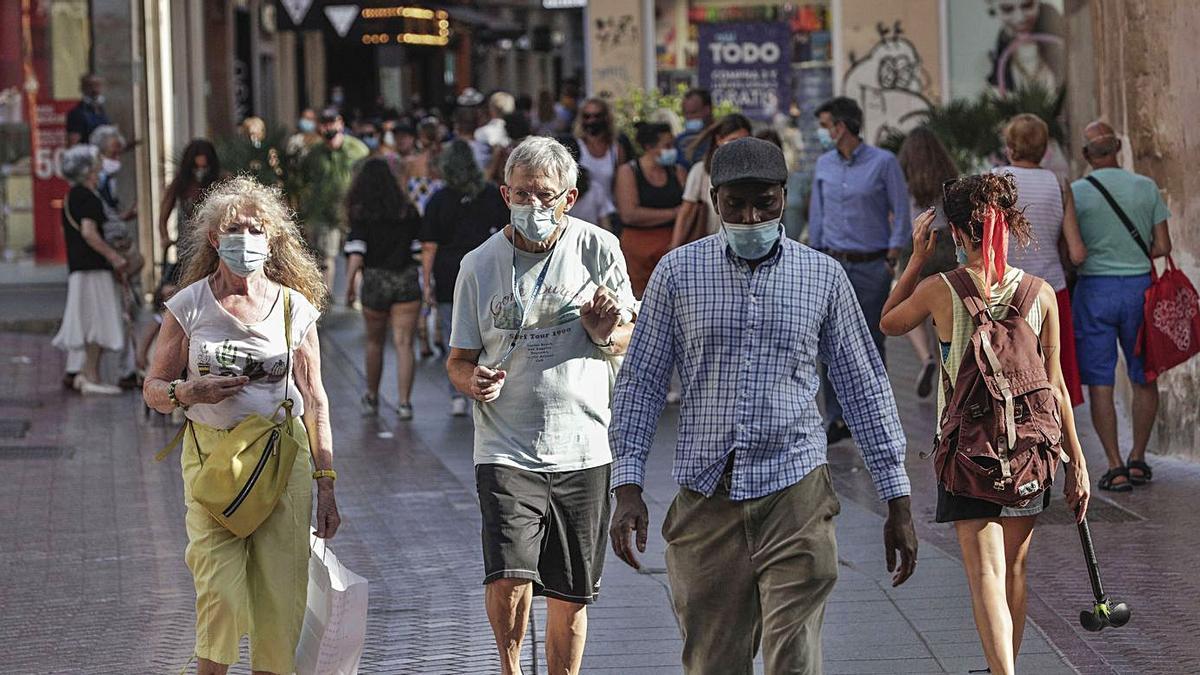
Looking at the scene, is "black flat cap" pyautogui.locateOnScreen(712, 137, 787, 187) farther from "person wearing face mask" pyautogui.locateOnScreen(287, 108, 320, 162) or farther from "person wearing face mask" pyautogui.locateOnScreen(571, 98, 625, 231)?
"person wearing face mask" pyautogui.locateOnScreen(287, 108, 320, 162)

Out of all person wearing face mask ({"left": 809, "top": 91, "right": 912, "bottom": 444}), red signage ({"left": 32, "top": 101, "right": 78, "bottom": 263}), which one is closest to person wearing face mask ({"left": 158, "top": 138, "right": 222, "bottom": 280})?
person wearing face mask ({"left": 809, "top": 91, "right": 912, "bottom": 444})

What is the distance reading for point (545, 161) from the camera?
5.61m

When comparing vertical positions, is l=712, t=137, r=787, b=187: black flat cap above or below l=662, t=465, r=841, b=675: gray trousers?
above

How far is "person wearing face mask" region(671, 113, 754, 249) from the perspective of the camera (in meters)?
11.7

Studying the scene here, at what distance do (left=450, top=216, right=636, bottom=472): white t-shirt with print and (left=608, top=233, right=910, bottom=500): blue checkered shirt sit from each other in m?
0.70

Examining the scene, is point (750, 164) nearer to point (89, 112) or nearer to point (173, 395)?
point (173, 395)

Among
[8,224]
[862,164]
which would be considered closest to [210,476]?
[862,164]

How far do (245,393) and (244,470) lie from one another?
0.25 m

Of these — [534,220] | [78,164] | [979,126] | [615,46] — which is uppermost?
[615,46]

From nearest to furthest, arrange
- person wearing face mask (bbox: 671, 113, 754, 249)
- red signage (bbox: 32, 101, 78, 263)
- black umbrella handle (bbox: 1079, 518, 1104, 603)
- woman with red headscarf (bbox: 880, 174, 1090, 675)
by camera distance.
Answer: woman with red headscarf (bbox: 880, 174, 1090, 675) → black umbrella handle (bbox: 1079, 518, 1104, 603) → person wearing face mask (bbox: 671, 113, 754, 249) → red signage (bbox: 32, 101, 78, 263)

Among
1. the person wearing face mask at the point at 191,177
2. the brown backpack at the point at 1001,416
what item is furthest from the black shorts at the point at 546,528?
the person wearing face mask at the point at 191,177

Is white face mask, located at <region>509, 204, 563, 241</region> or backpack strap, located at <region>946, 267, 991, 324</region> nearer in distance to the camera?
Answer: white face mask, located at <region>509, 204, 563, 241</region>

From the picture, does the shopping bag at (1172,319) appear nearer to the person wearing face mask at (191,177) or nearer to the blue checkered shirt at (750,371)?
the blue checkered shirt at (750,371)

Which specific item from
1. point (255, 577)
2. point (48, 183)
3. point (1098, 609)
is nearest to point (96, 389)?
point (48, 183)
